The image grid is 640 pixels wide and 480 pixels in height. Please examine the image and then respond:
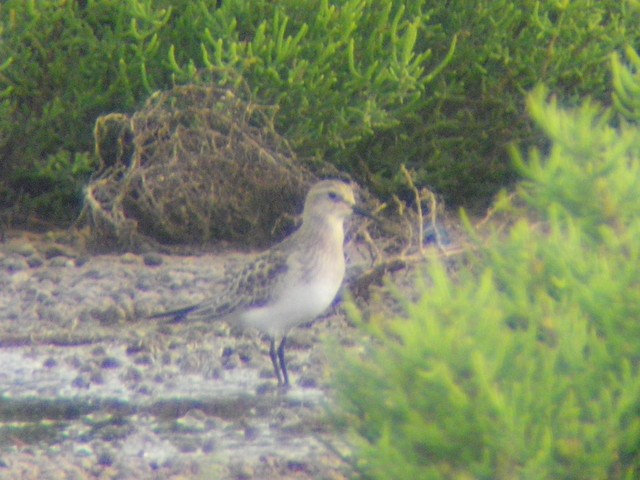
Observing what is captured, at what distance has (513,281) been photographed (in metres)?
3.46

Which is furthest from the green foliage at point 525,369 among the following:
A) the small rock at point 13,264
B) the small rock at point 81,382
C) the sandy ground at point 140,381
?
the small rock at point 13,264

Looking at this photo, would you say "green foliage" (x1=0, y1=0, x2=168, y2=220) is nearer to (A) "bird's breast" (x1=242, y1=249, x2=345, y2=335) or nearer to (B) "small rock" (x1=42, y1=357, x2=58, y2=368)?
(B) "small rock" (x1=42, y1=357, x2=58, y2=368)

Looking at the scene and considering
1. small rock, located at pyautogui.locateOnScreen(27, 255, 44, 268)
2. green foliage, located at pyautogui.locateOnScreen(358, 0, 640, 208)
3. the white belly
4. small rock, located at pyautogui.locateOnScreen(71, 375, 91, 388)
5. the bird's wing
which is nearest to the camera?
small rock, located at pyautogui.locateOnScreen(71, 375, 91, 388)

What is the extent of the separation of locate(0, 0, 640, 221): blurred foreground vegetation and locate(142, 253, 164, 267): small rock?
79 centimetres

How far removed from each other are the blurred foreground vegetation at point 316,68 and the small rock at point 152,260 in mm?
788

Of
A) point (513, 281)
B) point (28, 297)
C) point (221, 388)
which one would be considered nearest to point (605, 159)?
point (513, 281)

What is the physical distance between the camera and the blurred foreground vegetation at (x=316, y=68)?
888 cm

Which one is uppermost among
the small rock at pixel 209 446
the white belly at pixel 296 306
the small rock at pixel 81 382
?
the white belly at pixel 296 306

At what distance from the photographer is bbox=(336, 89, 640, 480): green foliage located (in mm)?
3057

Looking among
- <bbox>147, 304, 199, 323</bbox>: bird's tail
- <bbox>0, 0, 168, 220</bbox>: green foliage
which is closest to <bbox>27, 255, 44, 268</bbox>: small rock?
<bbox>0, 0, 168, 220</bbox>: green foliage

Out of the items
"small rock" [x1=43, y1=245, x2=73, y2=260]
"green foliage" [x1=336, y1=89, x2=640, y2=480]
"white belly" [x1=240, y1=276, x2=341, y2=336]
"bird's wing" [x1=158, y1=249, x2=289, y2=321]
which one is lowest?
"green foliage" [x1=336, y1=89, x2=640, y2=480]

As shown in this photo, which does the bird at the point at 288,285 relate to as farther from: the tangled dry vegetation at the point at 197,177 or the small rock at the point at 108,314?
the tangled dry vegetation at the point at 197,177

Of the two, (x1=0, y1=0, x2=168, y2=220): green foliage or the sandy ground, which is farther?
(x1=0, y1=0, x2=168, y2=220): green foliage

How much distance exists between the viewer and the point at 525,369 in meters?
3.13
